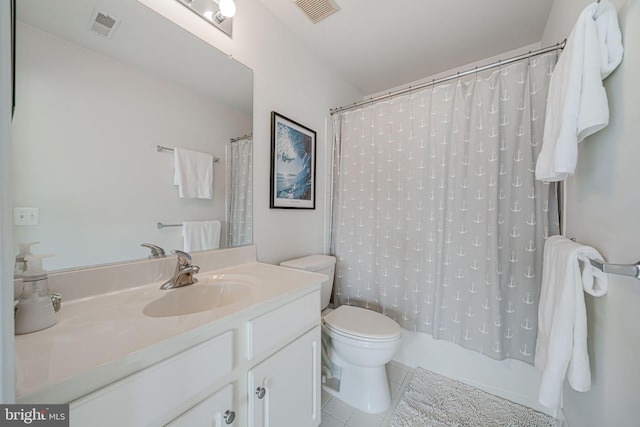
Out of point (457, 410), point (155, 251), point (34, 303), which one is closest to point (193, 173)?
point (155, 251)

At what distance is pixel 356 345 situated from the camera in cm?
124

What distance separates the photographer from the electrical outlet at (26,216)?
2.14 feet

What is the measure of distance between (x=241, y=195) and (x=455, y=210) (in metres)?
1.31

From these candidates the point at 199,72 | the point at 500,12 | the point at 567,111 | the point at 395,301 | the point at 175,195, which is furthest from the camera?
the point at 395,301

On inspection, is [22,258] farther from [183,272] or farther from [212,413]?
[212,413]

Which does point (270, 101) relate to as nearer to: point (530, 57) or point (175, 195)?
point (175, 195)

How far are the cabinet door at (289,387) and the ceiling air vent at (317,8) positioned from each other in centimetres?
178

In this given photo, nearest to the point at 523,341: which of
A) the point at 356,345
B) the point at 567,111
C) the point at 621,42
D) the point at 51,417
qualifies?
the point at 356,345

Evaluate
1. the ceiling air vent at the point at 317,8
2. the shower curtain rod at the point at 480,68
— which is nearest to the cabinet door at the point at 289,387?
the shower curtain rod at the point at 480,68

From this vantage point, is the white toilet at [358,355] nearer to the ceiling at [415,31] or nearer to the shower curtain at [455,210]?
the shower curtain at [455,210]

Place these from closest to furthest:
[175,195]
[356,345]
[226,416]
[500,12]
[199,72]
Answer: [226,416], [175,195], [199,72], [356,345], [500,12]

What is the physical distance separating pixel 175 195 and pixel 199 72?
619 millimetres

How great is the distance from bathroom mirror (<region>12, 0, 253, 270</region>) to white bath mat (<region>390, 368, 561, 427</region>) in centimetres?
152

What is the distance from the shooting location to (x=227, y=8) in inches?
44.2
